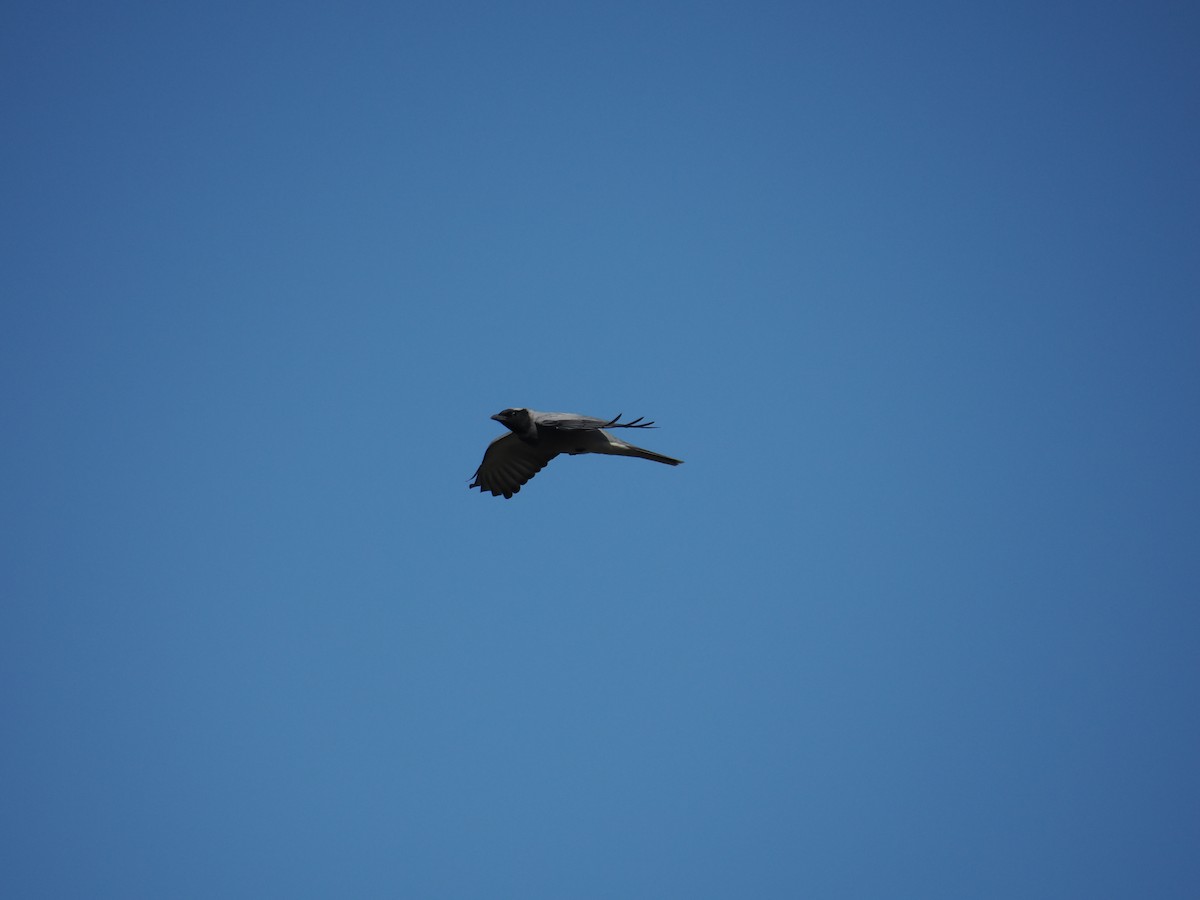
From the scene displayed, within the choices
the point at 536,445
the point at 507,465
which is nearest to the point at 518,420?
the point at 536,445

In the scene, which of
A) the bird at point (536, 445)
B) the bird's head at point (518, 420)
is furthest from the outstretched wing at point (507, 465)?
the bird's head at point (518, 420)

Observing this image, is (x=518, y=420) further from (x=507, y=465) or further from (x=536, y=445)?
(x=507, y=465)

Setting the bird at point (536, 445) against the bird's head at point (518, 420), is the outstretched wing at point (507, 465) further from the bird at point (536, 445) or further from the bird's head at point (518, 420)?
the bird's head at point (518, 420)

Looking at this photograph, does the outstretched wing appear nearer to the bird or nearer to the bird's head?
the bird

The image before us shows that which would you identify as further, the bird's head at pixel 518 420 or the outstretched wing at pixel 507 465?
the outstretched wing at pixel 507 465

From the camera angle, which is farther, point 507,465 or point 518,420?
point 507,465

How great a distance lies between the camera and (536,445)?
88.2 ft

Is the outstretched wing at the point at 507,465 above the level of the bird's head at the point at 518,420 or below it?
above

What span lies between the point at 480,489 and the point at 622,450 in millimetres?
5142

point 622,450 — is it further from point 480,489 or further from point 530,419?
point 480,489

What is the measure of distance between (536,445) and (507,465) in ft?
9.24

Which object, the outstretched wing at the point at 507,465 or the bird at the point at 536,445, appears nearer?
the bird at the point at 536,445

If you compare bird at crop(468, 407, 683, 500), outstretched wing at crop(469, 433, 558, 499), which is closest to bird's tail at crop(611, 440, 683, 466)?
bird at crop(468, 407, 683, 500)

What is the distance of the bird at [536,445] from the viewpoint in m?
25.1
